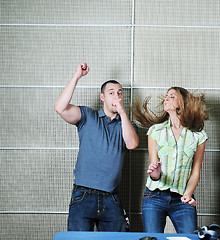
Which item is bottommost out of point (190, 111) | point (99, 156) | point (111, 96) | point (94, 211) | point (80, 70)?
point (94, 211)

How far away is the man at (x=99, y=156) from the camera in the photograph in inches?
97.1

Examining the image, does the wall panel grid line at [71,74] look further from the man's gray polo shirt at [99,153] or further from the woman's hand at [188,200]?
the woman's hand at [188,200]

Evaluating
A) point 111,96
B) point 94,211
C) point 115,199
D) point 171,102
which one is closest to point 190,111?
point 171,102

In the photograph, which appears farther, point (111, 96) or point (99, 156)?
point (111, 96)

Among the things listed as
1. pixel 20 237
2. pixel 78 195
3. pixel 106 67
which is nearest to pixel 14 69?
pixel 106 67

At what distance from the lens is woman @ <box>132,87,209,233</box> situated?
7.65ft

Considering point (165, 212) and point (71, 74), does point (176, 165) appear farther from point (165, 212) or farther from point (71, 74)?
point (71, 74)

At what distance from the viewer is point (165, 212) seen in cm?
239

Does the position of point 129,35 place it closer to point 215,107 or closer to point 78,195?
point 215,107

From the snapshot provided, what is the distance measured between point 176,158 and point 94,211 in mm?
730

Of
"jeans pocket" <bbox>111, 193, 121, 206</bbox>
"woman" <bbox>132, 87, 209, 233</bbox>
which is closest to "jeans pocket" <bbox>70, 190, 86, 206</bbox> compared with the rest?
"jeans pocket" <bbox>111, 193, 121, 206</bbox>

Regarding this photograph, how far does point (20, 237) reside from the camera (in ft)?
10.00

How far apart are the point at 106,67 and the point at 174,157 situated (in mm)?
1130

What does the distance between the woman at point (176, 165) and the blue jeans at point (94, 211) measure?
0.23 meters
